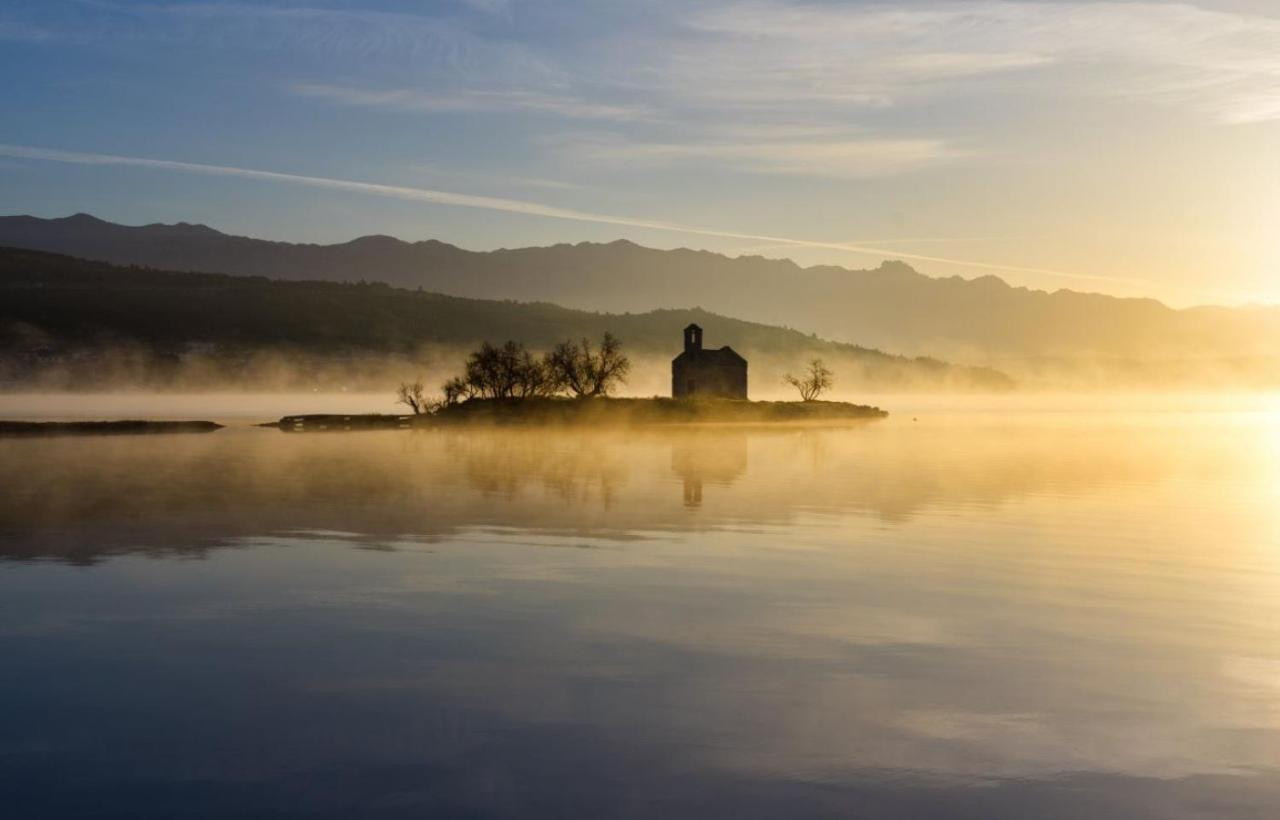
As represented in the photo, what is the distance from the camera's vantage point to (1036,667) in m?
20.9

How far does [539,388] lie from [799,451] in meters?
56.0

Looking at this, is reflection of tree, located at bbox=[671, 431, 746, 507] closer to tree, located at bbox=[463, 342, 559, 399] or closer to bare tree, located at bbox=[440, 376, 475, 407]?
tree, located at bbox=[463, 342, 559, 399]

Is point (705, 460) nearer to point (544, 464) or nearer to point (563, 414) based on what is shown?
point (544, 464)

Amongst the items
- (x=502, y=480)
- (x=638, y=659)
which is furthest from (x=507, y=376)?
(x=638, y=659)

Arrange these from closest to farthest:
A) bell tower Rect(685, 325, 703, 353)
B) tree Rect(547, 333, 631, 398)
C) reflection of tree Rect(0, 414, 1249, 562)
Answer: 1. reflection of tree Rect(0, 414, 1249, 562)
2. tree Rect(547, 333, 631, 398)
3. bell tower Rect(685, 325, 703, 353)

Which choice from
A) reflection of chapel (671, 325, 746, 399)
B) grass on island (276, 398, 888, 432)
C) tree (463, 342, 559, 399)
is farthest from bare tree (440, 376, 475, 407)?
reflection of chapel (671, 325, 746, 399)

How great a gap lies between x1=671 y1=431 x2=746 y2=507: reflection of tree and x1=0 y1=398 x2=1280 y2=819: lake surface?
951 centimetres

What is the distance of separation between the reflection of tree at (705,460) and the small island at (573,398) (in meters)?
23.9

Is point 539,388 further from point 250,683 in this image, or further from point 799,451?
point 250,683

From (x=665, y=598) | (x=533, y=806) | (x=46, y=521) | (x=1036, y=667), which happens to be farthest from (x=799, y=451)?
(x=533, y=806)

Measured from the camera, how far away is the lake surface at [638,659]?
49.9 feet

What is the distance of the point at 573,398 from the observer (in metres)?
138

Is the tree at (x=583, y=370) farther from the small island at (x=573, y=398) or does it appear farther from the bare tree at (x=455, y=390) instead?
the bare tree at (x=455, y=390)

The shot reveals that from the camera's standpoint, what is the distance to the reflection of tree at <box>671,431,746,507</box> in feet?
185
